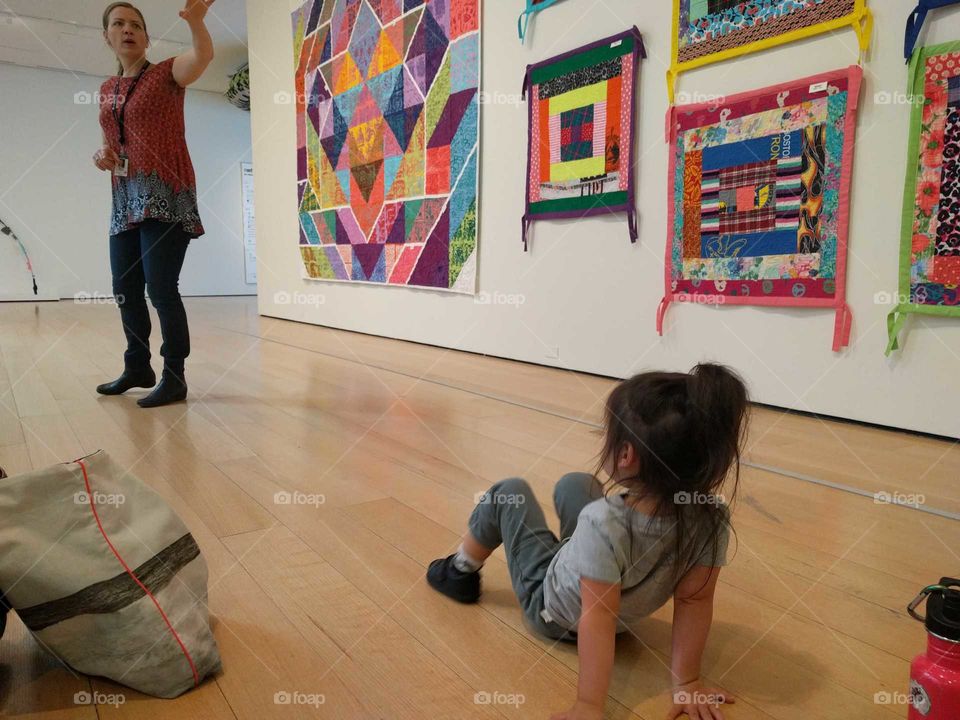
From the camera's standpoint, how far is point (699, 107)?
233 centimetres

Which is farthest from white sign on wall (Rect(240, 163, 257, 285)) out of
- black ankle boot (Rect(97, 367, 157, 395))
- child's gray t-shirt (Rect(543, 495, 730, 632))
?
child's gray t-shirt (Rect(543, 495, 730, 632))

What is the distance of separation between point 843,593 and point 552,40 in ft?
8.13

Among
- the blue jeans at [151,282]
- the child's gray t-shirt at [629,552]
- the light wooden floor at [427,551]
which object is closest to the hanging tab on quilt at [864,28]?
the light wooden floor at [427,551]

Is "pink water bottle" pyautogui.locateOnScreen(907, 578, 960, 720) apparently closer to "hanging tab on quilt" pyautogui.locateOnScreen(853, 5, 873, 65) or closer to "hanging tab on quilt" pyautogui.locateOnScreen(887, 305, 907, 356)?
"hanging tab on quilt" pyautogui.locateOnScreen(887, 305, 907, 356)

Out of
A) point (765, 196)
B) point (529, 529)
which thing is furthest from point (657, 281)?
point (529, 529)

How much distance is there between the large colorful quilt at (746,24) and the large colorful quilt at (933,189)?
22 centimetres

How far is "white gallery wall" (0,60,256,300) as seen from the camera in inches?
290

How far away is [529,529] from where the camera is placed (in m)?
0.91

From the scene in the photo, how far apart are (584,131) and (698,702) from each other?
7.75 ft

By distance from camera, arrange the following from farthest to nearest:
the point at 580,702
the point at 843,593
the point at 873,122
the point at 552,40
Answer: the point at 552,40 → the point at 873,122 → the point at 843,593 → the point at 580,702

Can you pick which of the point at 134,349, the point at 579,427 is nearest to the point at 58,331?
the point at 134,349

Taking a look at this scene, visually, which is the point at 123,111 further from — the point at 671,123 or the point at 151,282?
the point at 671,123

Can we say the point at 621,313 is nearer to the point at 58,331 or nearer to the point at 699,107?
the point at 699,107

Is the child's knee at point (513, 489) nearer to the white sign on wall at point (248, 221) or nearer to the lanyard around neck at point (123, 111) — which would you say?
the lanyard around neck at point (123, 111)
